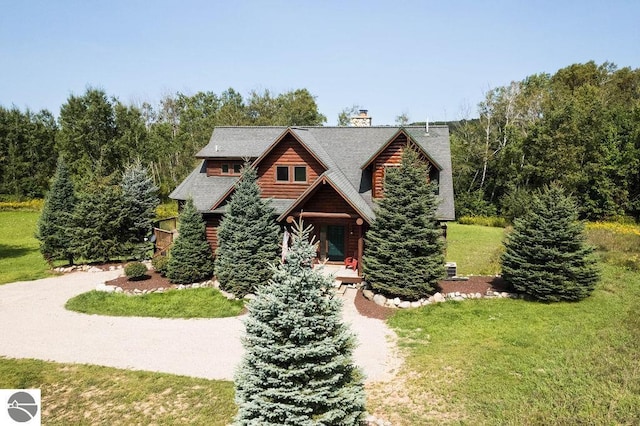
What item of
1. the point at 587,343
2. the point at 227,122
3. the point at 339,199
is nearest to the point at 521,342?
the point at 587,343

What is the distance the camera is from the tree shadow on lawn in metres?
30.2

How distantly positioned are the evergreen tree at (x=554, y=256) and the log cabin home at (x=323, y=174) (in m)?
4.08

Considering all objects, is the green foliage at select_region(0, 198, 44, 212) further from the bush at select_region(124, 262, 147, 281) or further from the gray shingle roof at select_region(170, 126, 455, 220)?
the bush at select_region(124, 262, 147, 281)

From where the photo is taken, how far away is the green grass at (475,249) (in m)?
22.4

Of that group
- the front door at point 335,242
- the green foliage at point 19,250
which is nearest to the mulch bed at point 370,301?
the front door at point 335,242

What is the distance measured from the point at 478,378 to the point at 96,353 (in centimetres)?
1146

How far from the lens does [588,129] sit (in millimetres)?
39312

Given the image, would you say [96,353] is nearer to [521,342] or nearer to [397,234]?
[397,234]

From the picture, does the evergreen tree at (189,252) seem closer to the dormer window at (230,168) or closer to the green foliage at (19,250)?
the dormer window at (230,168)

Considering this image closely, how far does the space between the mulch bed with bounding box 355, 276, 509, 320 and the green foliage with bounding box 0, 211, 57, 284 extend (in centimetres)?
1794

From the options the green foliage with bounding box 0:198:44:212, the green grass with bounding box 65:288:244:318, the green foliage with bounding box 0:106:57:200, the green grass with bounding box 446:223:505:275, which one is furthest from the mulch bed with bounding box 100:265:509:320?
the green foliage with bounding box 0:106:57:200

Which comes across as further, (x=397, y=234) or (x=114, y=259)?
(x=114, y=259)

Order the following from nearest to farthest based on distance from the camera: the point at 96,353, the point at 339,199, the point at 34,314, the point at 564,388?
the point at 564,388, the point at 96,353, the point at 34,314, the point at 339,199

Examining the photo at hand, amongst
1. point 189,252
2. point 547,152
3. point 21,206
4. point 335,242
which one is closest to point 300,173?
point 335,242
